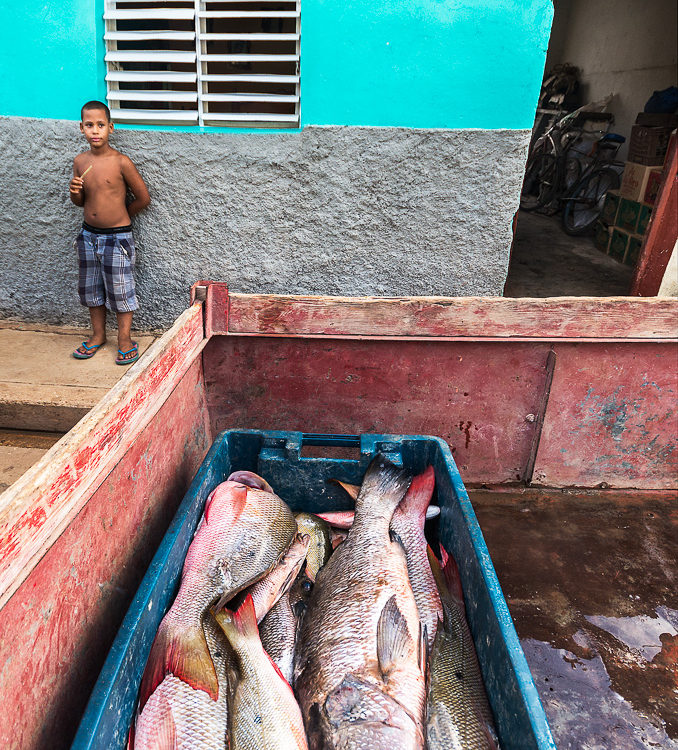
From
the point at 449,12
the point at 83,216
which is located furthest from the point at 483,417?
the point at 83,216

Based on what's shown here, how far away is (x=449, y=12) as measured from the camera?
383cm

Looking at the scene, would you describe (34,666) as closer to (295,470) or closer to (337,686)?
(337,686)

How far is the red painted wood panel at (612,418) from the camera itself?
9.93 feet

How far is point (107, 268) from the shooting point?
14.0ft

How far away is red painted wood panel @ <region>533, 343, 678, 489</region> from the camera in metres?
3.03

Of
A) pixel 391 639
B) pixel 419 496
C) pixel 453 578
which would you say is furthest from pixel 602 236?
pixel 391 639

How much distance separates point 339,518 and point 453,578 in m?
0.59

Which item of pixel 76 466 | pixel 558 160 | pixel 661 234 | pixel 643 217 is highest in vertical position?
pixel 558 160

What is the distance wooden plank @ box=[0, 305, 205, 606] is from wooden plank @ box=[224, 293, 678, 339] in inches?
21.1

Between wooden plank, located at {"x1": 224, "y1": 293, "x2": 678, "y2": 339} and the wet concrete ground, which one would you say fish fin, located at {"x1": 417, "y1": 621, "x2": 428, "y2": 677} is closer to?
the wet concrete ground

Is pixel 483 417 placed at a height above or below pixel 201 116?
below

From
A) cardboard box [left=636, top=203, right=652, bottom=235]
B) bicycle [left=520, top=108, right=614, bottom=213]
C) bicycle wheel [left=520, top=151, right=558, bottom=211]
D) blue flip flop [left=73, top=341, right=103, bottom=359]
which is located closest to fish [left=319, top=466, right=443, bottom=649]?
blue flip flop [left=73, top=341, right=103, bottom=359]

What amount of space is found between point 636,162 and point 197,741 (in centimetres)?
813

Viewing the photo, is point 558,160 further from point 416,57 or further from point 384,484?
Result: point 384,484
